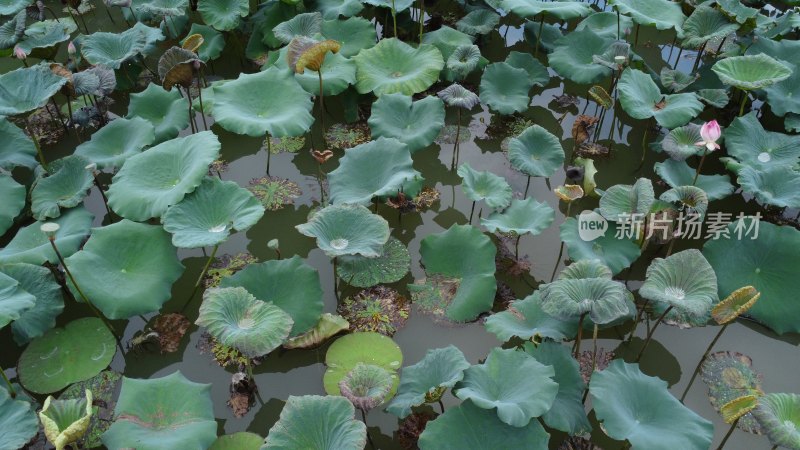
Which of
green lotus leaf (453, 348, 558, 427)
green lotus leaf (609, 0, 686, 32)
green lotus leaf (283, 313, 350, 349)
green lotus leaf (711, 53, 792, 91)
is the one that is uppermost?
green lotus leaf (609, 0, 686, 32)

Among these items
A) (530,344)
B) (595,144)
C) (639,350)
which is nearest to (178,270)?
(530,344)

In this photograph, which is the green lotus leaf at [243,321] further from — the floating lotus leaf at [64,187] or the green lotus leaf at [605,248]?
the green lotus leaf at [605,248]

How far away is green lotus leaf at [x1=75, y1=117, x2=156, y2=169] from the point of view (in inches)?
167

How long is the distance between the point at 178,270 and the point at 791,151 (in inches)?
156

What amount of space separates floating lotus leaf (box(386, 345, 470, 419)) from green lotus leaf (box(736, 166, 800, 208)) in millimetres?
2228

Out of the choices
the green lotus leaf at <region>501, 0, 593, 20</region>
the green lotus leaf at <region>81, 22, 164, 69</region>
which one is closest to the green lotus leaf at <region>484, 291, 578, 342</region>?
the green lotus leaf at <region>501, 0, 593, 20</region>

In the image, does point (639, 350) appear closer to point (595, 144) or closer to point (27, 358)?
point (595, 144)

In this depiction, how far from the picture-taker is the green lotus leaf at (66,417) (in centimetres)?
256

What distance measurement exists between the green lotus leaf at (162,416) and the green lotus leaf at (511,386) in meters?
1.16

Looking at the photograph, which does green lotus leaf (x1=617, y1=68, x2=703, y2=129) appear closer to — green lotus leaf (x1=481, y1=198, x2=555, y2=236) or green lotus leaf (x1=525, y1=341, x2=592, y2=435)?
green lotus leaf (x1=481, y1=198, x2=555, y2=236)

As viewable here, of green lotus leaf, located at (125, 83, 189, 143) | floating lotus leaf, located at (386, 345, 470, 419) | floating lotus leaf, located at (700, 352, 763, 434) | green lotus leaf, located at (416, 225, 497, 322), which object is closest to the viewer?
floating lotus leaf, located at (386, 345, 470, 419)

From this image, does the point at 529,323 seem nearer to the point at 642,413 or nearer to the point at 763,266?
the point at 642,413

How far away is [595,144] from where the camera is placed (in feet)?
16.0

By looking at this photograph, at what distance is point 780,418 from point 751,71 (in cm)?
A: 269
